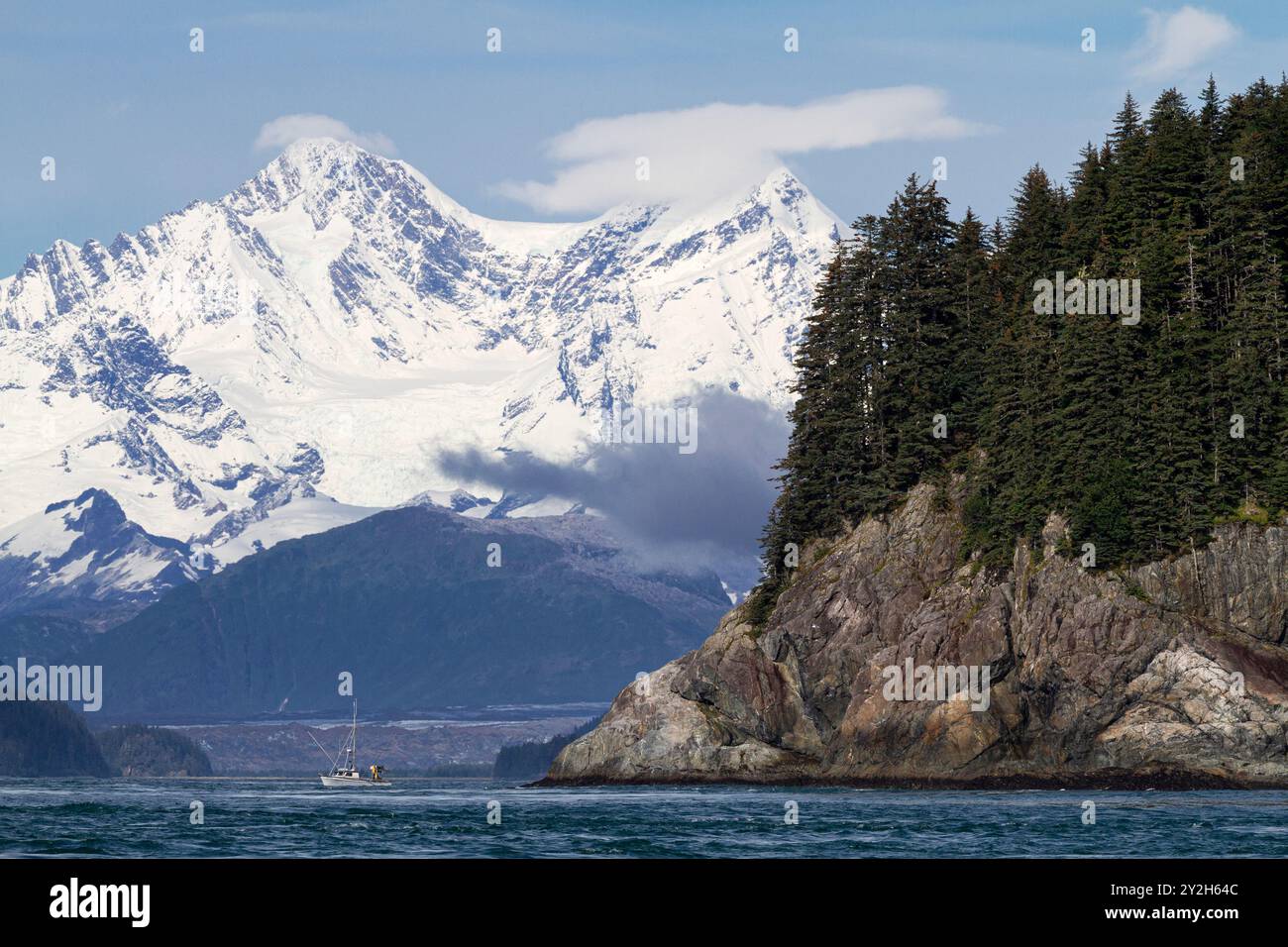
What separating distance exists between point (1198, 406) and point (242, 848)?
95216 millimetres

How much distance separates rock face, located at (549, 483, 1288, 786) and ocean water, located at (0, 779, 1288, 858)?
28.3 ft

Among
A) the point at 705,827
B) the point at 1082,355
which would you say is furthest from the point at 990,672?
the point at 705,827

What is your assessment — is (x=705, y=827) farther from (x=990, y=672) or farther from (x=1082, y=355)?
(x=1082, y=355)

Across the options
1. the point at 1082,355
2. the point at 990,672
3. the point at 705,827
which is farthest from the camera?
the point at 1082,355

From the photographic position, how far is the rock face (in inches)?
5340

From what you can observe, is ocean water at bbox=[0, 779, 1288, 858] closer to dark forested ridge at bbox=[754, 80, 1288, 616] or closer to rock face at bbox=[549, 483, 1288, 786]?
rock face at bbox=[549, 483, 1288, 786]

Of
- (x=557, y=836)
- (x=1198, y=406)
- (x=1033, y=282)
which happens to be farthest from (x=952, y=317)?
(x=557, y=836)

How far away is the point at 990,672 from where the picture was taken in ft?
481

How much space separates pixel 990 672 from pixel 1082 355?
97.8ft

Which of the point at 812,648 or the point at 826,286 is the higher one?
the point at 826,286
